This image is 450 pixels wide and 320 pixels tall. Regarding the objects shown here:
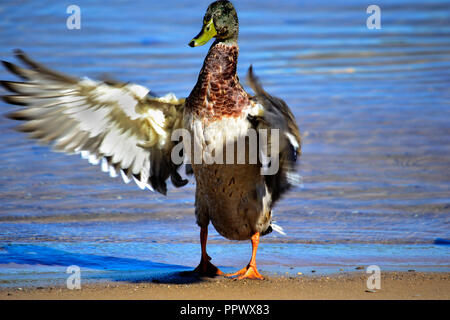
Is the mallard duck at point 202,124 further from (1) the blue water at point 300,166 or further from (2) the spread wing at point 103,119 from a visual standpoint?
(1) the blue water at point 300,166

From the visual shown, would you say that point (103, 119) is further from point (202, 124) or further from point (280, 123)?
point (280, 123)

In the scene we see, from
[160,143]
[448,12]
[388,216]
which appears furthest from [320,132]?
[448,12]

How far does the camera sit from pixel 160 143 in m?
5.59

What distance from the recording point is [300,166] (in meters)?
8.12

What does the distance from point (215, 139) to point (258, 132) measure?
0.30 meters

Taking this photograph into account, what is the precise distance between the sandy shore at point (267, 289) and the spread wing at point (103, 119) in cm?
93

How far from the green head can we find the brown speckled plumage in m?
0.13

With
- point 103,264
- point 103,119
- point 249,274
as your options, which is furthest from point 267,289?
point 103,119

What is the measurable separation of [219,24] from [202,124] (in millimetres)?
728

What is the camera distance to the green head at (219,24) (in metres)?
5.30

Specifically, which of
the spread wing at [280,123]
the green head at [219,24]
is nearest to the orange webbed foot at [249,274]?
the spread wing at [280,123]

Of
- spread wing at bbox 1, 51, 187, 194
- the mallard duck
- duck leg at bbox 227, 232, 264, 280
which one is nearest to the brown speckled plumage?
the mallard duck

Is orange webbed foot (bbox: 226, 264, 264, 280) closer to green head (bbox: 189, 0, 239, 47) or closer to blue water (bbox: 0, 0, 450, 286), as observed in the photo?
blue water (bbox: 0, 0, 450, 286)

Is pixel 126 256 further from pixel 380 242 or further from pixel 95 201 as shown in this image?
pixel 380 242
